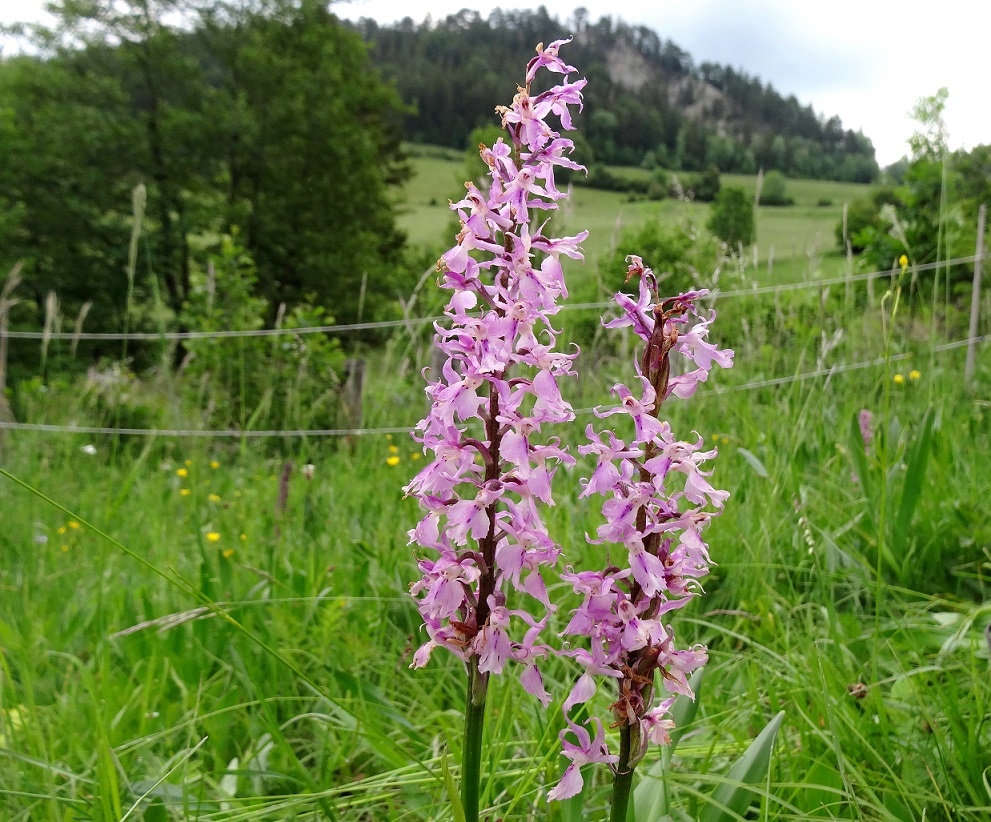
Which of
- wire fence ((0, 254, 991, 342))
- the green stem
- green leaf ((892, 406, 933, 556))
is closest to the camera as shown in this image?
the green stem

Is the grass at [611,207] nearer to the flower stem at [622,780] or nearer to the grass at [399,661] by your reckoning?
the grass at [399,661]

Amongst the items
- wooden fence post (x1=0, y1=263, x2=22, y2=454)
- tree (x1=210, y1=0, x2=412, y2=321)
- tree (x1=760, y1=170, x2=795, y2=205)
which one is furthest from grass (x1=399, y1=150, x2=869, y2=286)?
wooden fence post (x1=0, y1=263, x2=22, y2=454)

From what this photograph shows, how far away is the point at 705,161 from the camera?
51.6 metres

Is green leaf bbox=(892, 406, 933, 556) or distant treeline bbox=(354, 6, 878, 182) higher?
distant treeline bbox=(354, 6, 878, 182)

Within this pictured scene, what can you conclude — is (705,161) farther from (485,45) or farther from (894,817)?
(894,817)

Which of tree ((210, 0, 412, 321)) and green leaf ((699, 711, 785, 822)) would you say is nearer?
green leaf ((699, 711, 785, 822))

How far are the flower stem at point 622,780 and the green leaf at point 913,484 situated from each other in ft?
5.63

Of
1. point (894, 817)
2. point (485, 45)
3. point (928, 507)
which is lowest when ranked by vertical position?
point (894, 817)

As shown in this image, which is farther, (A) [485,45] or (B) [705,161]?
(A) [485,45]

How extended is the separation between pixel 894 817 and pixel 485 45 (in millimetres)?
78110

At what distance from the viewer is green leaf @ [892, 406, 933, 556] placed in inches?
87.4

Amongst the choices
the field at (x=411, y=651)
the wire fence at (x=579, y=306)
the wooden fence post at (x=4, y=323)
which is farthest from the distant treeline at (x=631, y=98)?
the field at (x=411, y=651)

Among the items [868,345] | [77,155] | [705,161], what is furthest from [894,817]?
[705,161]

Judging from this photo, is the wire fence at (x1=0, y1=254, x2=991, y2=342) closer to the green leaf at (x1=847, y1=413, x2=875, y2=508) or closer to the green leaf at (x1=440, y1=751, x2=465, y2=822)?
the green leaf at (x1=847, y1=413, x2=875, y2=508)
